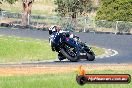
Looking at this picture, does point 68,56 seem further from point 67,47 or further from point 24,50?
point 24,50

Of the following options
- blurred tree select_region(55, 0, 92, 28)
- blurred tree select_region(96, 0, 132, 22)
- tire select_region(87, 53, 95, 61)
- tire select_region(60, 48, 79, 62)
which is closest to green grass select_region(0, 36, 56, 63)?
tire select_region(87, 53, 95, 61)

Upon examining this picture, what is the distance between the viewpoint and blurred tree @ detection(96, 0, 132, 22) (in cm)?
6219

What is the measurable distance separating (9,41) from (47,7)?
72.1 m

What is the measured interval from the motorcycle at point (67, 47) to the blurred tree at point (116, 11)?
136ft

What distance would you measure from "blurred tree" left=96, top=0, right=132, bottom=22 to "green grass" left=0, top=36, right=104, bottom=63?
94.9 ft

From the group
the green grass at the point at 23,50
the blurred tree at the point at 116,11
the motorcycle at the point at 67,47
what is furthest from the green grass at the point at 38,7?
the motorcycle at the point at 67,47

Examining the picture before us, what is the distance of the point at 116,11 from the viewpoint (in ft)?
206

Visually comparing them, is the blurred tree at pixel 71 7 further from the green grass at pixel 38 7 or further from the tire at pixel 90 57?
the tire at pixel 90 57

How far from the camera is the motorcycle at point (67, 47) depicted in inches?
715

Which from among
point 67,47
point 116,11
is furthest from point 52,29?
point 116,11

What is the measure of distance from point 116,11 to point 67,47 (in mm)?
44346

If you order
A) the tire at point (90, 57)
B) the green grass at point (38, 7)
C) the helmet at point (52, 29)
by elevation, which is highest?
the helmet at point (52, 29)

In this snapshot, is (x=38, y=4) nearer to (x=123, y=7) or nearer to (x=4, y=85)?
(x=123, y=7)

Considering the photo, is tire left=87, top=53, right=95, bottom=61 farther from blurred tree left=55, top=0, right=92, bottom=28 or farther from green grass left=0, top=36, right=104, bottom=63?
blurred tree left=55, top=0, right=92, bottom=28
